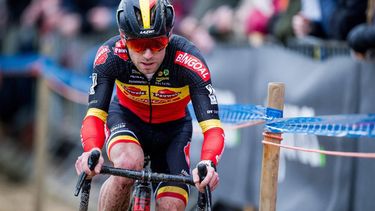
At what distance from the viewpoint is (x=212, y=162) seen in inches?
207

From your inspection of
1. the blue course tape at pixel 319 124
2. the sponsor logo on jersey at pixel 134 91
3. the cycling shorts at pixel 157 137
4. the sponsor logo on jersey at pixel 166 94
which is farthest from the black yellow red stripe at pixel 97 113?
the blue course tape at pixel 319 124

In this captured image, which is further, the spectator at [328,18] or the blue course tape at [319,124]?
the spectator at [328,18]

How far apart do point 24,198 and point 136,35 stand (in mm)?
8049

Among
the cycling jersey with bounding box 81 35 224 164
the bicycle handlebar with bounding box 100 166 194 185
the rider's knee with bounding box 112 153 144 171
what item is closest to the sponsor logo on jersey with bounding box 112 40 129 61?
the cycling jersey with bounding box 81 35 224 164

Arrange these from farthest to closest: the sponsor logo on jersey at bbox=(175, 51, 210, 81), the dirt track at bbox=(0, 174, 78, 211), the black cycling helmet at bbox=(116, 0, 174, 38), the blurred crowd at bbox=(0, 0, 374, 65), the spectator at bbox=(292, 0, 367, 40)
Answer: the dirt track at bbox=(0, 174, 78, 211)
the blurred crowd at bbox=(0, 0, 374, 65)
the spectator at bbox=(292, 0, 367, 40)
the sponsor logo on jersey at bbox=(175, 51, 210, 81)
the black cycling helmet at bbox=(116, 0, 174, 38)

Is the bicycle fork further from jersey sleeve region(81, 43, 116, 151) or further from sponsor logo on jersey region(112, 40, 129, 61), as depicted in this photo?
sponsor logo on jersey region(112, 40, 129, 61)

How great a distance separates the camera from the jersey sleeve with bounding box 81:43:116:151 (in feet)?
18.4

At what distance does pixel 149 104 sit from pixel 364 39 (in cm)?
199

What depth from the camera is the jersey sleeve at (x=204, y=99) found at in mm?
5473

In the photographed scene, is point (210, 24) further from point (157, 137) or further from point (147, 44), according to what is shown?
point (147, 44)

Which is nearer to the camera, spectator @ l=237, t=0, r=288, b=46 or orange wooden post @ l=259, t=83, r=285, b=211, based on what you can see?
orange wooden post @ l=259, t=83, r=285, b=211

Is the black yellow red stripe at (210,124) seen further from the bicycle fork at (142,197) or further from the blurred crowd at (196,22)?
the blurred crowd at (196,22)

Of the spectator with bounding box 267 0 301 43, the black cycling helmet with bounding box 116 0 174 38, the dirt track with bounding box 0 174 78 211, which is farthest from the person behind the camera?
the dirt track with bounding box 0 174 78 211

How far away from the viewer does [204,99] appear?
18.4 ft
